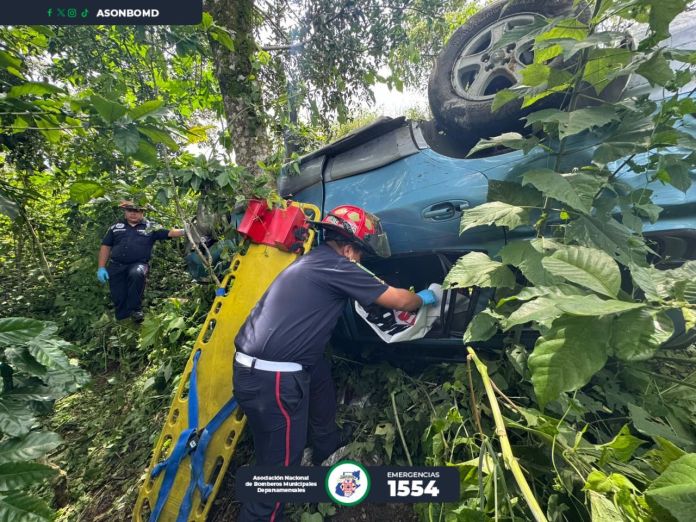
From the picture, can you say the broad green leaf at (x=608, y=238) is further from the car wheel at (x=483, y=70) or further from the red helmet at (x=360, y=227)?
the red helmet at (x=360, y=227)

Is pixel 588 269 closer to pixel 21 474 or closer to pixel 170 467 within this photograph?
pixel 21 474

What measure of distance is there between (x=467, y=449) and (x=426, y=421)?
0.67 metres

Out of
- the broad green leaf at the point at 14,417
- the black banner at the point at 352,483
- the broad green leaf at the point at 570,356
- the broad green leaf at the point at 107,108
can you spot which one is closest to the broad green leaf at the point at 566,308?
the broad green leaf at the point at 570,356

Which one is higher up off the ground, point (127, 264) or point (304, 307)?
point (127, 264)

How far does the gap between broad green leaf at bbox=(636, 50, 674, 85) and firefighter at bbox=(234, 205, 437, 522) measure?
1.29m

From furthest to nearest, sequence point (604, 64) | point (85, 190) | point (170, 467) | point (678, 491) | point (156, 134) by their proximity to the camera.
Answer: point (170, 467) → point (85, 190) → point (156, 134) → point (604, 64) → point (678, 491)

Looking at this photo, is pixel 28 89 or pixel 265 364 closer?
pixel 28 89

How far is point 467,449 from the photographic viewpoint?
4.12ft

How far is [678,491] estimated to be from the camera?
557 millimetres

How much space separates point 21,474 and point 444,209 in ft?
6.31

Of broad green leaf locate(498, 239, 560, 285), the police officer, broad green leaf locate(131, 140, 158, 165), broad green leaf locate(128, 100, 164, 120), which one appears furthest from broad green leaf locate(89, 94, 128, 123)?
the police officer

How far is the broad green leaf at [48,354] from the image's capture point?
0.98 meters

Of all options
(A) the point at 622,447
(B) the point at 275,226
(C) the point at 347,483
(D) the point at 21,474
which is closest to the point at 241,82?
(B) the point at 275,226

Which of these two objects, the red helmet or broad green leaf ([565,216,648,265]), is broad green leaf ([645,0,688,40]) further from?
the red helmet
